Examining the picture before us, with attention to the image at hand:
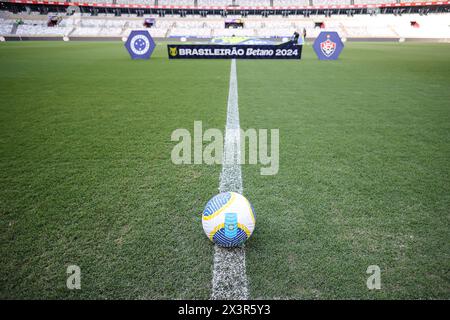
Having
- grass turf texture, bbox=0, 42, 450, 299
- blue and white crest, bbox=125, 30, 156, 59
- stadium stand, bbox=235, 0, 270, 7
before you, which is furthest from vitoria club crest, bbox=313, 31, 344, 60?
stadium stand, bbox=235, 0, 270, 7

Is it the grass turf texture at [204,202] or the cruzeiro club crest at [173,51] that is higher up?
the cruzeiro club crest at [173,51]

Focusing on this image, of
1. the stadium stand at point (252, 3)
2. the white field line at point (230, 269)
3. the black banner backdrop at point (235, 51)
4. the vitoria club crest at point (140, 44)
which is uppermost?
the stadium stand at point (252, 3)

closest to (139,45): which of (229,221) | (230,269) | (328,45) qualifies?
(328,45)

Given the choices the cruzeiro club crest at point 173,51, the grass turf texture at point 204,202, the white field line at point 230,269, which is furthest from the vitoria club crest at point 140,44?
the white field line at point 230,269

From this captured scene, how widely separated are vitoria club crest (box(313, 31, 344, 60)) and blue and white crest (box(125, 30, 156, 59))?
10.3 metres

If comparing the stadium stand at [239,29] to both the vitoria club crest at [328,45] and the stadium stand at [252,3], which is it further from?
the vitoria club crest at [328,45]

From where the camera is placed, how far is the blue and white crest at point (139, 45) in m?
15.7

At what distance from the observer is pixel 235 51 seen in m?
16.4

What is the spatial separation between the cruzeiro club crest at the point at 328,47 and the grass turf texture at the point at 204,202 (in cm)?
1114

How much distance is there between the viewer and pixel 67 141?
13.9 feet

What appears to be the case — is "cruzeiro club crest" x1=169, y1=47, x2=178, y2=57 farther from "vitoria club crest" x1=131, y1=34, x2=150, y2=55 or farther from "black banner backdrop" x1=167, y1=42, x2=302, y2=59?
"vitoria club crest" x1=131, y1=34, x2=150, y2=55

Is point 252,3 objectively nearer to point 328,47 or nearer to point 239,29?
point 239,29
